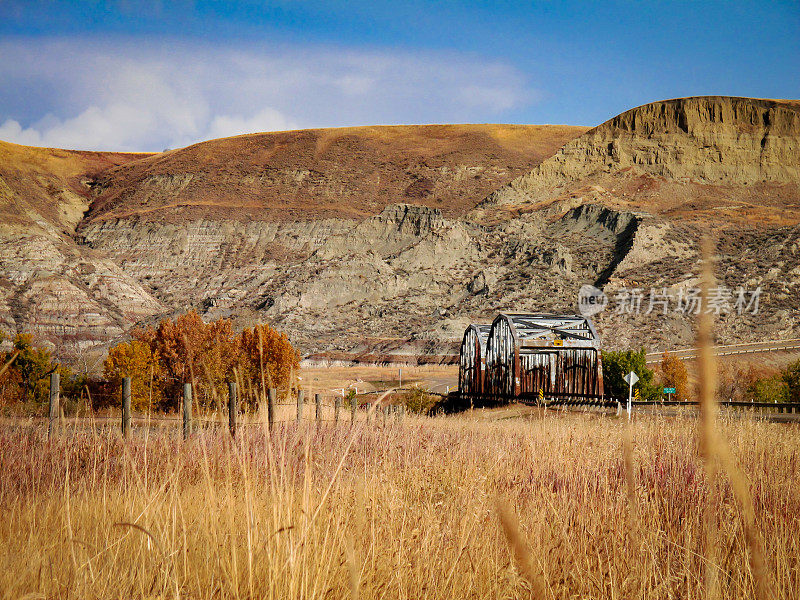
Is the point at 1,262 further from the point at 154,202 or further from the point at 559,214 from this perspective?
the point at 559,214

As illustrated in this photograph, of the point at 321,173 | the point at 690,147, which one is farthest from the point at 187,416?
the point at 321,173

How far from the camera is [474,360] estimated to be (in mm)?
34000

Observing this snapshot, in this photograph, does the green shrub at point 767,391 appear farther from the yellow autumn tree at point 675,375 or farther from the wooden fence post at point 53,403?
the wooden fence post at point 53,403

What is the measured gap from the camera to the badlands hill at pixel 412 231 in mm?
73750

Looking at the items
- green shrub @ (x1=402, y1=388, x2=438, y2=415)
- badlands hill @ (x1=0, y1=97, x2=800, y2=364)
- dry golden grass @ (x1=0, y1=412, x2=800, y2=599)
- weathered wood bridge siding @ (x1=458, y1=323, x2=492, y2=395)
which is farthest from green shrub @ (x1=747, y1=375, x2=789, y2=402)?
dry golden grass @ (x1=0, y1=412, x2=800, y2=599)

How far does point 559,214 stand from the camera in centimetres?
9800

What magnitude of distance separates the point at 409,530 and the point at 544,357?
26.7 metres

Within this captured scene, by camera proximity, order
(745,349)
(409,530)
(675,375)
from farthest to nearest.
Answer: (745,349) → (675,375) → (409,530)

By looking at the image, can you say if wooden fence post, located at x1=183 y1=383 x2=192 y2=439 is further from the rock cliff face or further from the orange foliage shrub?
the rock cliff face

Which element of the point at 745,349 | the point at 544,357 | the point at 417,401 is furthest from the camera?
the point at 745,349

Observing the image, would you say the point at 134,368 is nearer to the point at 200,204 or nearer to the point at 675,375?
the point at 675,375

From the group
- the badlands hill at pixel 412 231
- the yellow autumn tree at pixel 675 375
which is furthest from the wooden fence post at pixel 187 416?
the yellow autumn tree at pixel 675 375

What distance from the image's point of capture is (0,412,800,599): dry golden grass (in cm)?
268

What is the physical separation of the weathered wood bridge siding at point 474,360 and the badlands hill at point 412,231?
106 ft
